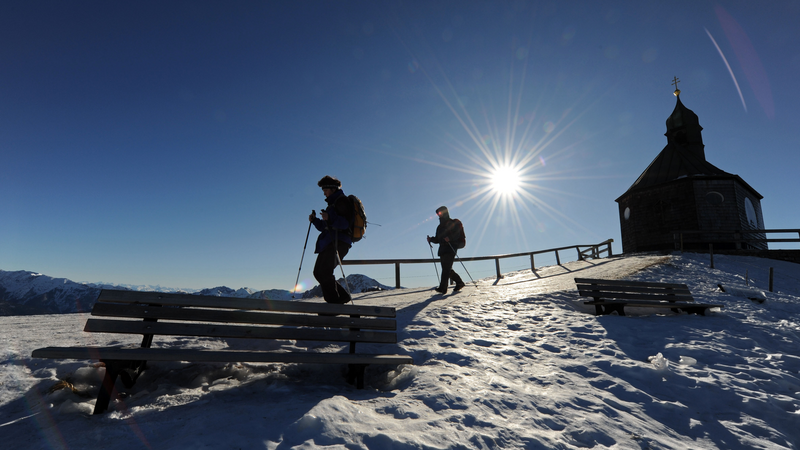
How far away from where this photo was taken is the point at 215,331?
3787 mm

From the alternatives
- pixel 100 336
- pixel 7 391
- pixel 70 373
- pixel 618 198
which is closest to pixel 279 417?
pixel 70 373

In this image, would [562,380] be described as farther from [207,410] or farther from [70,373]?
[70,373]

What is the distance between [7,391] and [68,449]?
1.80 m

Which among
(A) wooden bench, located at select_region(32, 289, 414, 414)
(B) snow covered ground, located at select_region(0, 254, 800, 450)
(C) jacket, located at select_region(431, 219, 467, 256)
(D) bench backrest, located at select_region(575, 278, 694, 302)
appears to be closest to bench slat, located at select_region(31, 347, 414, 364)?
(A) wooden bench, located at select_region(32, 289, 414, 414)

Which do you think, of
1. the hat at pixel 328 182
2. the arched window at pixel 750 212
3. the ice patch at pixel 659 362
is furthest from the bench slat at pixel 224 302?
the arched window at pixel 750 212

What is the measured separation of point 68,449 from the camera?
2.54 m

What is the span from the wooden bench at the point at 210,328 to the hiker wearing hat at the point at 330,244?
190cm

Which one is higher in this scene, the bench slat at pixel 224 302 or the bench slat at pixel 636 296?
the bench slat at pixel 224 302

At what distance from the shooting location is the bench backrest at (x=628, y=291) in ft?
26.0

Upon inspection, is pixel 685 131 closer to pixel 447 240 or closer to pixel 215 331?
pixel 447 240

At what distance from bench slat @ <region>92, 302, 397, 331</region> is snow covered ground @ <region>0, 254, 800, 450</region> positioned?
26.3 inches

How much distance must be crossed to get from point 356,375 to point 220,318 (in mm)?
1634

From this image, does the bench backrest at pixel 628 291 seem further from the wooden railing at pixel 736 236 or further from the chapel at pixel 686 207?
the chapel at pixel 686 207

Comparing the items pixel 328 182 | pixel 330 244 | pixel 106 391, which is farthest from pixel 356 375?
pixel 328 182
